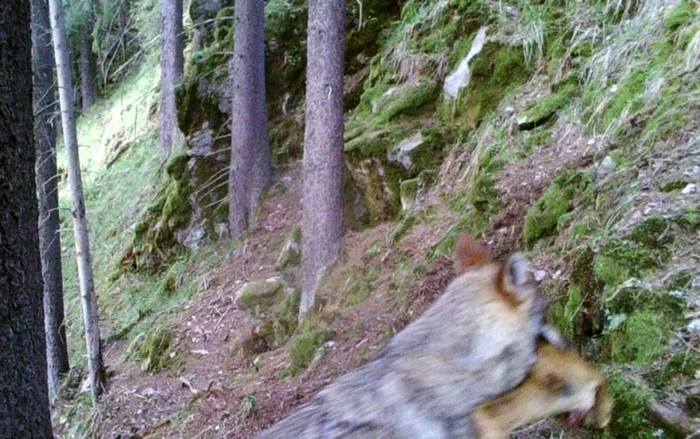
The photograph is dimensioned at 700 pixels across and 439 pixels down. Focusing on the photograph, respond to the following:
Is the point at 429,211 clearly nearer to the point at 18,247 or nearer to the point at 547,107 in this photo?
the point at 547,107

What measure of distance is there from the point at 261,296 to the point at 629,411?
6194 millimetres

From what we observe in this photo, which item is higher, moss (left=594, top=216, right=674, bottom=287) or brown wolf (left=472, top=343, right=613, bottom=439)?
brown wolf (left=472, top=343, right=613, bottom=439)

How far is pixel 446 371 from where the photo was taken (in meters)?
2.15

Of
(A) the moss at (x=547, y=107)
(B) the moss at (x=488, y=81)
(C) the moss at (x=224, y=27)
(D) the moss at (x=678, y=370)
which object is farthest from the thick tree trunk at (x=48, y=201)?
(D) the moss at (x=678, y=370)

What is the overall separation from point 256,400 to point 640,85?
4454 millimetres

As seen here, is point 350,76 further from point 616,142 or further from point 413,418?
point 413,418

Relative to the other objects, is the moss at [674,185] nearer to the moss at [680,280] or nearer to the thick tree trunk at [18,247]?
the moss at [680,280]

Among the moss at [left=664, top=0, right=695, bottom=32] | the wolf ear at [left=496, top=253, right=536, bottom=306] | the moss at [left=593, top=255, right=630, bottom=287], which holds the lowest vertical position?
the moss at [left=593, top=255, right=630, bottom=287]

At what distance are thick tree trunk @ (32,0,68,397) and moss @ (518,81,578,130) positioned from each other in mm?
6370

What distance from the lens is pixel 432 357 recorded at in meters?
2.21

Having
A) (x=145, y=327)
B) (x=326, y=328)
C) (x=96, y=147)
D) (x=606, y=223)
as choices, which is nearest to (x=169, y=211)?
(x=145, y=327)

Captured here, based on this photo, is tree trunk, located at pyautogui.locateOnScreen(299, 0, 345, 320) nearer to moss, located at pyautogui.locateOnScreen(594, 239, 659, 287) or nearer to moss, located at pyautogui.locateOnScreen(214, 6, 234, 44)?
moss, located at pyautogui.locateOnScreen(594, 239, 659, 287)

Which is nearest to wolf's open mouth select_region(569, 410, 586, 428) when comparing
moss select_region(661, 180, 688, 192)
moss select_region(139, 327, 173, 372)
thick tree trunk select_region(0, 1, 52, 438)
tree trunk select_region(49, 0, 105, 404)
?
moss select_region(661, 180, 688, 192)

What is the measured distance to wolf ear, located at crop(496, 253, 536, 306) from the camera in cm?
226
